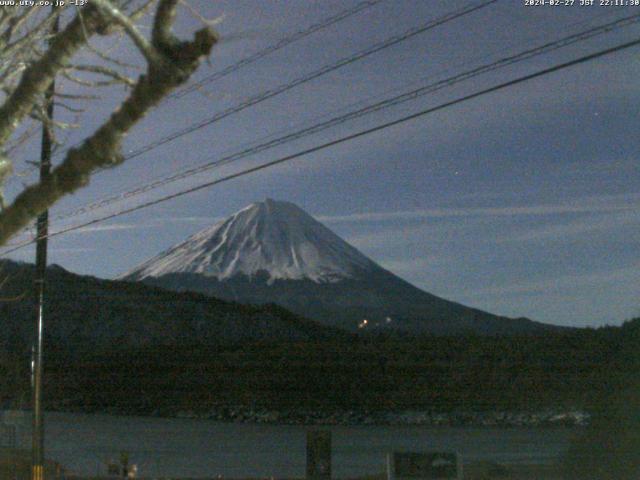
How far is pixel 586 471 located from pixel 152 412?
140 feet

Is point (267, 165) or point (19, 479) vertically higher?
point (267, 165)

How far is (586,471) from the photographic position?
54.6ft

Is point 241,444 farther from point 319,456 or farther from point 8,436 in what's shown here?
point 319,456

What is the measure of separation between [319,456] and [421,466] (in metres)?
3.45

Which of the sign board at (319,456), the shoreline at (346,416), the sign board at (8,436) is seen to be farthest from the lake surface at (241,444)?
the sign board at (319,456)

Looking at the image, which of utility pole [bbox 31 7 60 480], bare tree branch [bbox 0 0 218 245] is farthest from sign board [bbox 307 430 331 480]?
bare tree branch [bbox 0 0 218 245]

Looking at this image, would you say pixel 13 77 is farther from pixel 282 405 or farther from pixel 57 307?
pixel 57 307

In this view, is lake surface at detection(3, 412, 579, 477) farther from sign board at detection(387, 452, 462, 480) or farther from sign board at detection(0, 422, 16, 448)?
sign board at detection(387, 452, 462, 480)

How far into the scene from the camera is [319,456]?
2030 centimetres

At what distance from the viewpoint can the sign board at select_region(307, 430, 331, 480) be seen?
20.2 m

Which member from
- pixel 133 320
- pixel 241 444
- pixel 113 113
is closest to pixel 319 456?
pixel 113 113

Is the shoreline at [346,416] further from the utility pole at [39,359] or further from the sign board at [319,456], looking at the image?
the utility pole at [39,359]

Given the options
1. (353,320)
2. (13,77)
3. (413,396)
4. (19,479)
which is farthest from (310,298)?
Answer: (13,77)

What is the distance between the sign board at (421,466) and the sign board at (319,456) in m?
3.05
